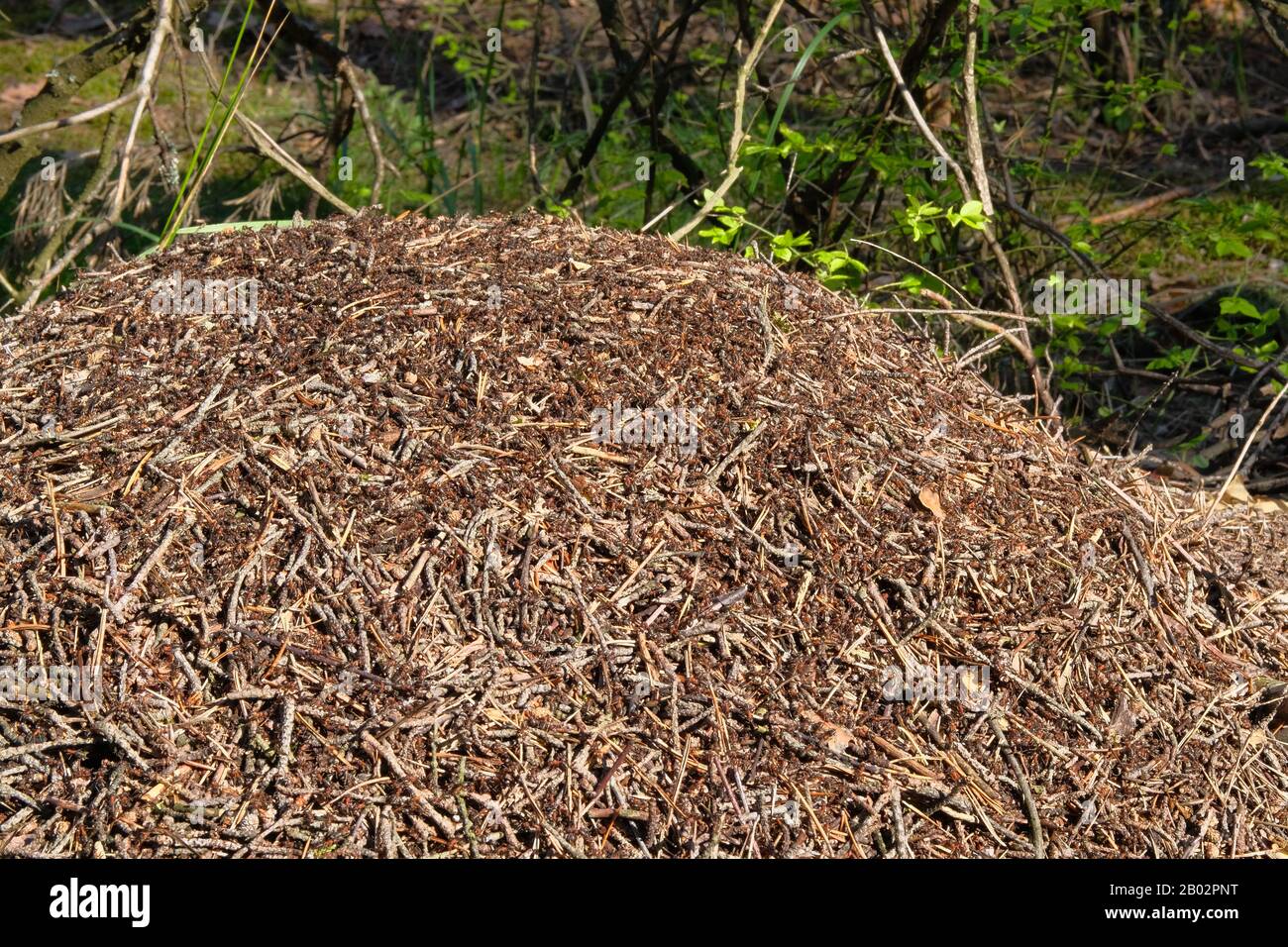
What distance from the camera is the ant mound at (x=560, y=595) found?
2305 mm

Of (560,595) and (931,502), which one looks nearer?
(560,595)

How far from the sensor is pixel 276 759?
228 centimetres

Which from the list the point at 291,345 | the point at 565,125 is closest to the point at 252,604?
the point at 291,345

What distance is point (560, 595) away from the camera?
2.54 metres

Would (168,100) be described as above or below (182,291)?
below

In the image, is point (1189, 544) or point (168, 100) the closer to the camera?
point (1189, 544)

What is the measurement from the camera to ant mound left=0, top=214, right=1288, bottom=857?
2.30m

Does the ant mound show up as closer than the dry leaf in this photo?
Yes

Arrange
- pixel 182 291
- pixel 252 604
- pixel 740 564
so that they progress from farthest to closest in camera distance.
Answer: pixel 182 291 → pixel 740 564 → pixel 252 604

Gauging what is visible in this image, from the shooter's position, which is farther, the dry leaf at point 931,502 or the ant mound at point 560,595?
the dry leaf at point 931,502

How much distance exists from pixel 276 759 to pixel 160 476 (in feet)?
2.17

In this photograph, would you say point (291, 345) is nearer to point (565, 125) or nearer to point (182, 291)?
point (182, 291)

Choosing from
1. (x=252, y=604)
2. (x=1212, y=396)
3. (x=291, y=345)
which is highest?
(x=291, y=345)

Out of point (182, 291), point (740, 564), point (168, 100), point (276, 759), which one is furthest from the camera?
point (168, 100)
